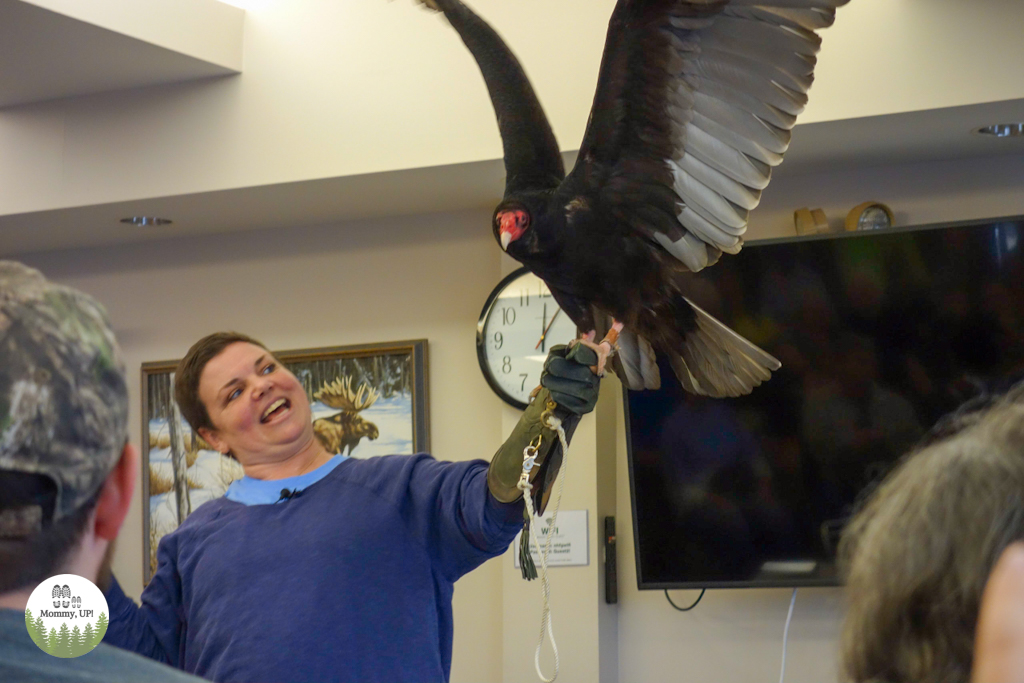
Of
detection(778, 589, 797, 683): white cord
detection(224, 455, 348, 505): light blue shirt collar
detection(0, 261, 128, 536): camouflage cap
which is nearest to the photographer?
detection(0, 261, 128, 536): camouflage cap

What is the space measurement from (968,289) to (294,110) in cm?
167

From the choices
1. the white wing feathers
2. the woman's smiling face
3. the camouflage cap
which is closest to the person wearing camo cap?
the camouflage cap

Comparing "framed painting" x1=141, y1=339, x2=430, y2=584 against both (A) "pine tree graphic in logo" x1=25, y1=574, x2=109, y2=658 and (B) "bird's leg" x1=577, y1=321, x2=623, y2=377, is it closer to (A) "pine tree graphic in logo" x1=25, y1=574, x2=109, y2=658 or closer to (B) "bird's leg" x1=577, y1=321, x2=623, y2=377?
(B) "bird's leg" x1=577, y1=321, x2=623, y2=377

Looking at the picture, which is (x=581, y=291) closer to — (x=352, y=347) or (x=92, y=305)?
(x=92, y=305)

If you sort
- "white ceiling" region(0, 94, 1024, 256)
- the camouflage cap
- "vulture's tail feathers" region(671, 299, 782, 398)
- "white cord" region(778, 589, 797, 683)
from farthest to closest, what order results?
"white cord" region(778, 589, 797, 683)
"white ceiling" region(0, 94, 1024, 256)
"vulture's tail feathers" region(671, 299, 782, 398)
the camouflage cap

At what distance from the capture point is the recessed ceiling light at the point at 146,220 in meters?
2.89

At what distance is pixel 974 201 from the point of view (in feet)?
7.70

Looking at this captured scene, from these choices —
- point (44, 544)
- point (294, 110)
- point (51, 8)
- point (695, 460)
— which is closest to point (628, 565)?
point (695, 460)

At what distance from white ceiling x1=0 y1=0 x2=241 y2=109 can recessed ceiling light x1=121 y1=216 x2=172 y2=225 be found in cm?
38

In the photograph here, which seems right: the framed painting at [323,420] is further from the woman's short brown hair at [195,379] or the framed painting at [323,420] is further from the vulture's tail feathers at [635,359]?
the vulture's tail feathers at [635,359]

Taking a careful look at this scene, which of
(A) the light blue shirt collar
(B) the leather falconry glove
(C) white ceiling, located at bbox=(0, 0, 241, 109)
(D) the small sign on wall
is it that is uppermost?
(C) white ceiling, located at bbox=(0, 0, 241, 109)

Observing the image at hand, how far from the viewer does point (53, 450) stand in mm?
491

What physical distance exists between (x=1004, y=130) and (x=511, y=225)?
5.42 feet

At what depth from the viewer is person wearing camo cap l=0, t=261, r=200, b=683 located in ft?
1.58
